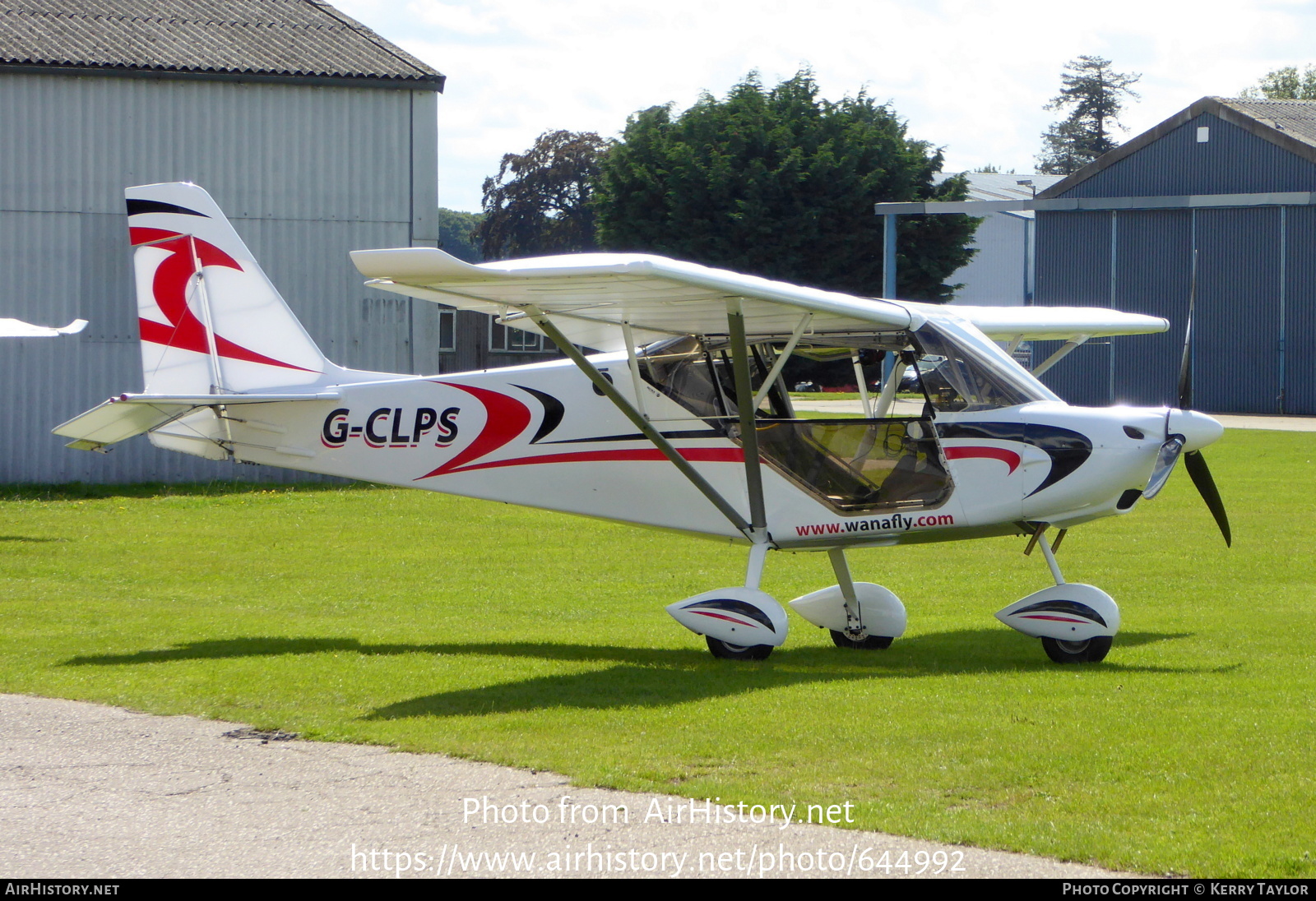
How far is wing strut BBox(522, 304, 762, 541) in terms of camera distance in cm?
907

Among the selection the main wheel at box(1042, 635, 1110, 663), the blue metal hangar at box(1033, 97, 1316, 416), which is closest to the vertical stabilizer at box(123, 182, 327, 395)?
the main wheel at box(1042, 635, 1110, 663)

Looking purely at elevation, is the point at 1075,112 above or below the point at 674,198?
above

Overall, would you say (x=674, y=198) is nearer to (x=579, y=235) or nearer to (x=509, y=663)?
(x=579, y=235)

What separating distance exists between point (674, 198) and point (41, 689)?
48742 mm

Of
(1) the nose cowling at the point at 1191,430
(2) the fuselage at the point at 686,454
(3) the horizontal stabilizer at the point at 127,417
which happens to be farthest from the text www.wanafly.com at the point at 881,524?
(3) the horizontal stabilizer at the point at 127,417

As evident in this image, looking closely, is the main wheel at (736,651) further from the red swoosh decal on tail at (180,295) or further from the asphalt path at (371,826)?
the red swoosh decal on tail at (180,295)

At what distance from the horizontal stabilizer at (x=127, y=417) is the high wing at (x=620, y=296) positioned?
2.21 metres

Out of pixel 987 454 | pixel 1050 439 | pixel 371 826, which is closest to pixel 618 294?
pixel 987 454

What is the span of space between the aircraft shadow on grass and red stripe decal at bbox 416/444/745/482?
1359mm

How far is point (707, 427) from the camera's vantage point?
32.3 ft

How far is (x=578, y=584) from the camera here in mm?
13383

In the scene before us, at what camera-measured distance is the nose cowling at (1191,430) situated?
8.96 metres

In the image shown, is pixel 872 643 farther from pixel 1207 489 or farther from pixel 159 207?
pixel 159 207

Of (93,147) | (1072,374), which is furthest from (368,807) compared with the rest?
(1072,374)
